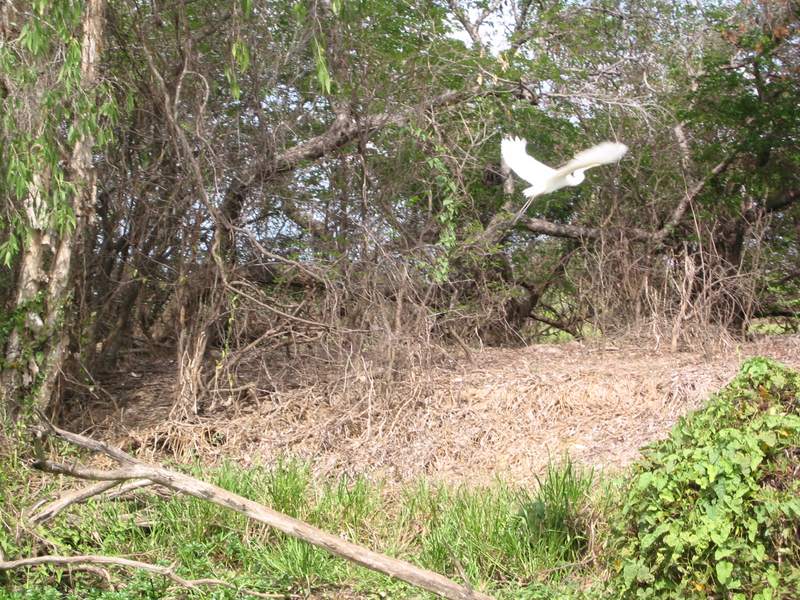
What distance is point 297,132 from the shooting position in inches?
347

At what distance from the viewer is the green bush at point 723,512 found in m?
3.83

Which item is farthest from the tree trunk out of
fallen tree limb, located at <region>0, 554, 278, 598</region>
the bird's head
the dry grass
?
the bird's head

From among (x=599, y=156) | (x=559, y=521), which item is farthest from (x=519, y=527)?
(x=599, y=156)

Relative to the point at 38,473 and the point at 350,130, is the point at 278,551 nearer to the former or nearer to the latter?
the point at 38,473

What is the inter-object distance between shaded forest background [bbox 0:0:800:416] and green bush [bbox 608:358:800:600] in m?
3.65

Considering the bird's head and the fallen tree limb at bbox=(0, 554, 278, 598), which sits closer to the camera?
the fallen tree limb at bbox=(0, 554, 278, 598)

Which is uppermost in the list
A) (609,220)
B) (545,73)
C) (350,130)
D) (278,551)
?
(545,73)

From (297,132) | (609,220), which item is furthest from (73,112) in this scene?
(609,220)

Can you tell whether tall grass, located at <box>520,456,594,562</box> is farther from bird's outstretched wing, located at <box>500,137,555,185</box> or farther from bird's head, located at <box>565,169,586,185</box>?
bird's outstretched wing, located at <box>500,137,555,185</box>

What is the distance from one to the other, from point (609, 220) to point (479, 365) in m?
3.00

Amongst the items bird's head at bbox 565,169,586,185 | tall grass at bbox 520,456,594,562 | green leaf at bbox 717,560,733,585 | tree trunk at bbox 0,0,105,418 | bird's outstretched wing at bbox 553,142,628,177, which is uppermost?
bird's outstretched wing at bbox 553,142,628,177

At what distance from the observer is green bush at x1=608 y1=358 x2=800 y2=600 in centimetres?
383

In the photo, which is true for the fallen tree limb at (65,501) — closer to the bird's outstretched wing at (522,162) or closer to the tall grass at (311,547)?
the tall grass at (311,547)

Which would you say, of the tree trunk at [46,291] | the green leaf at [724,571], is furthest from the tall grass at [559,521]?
the tree trunk at [46,291]
